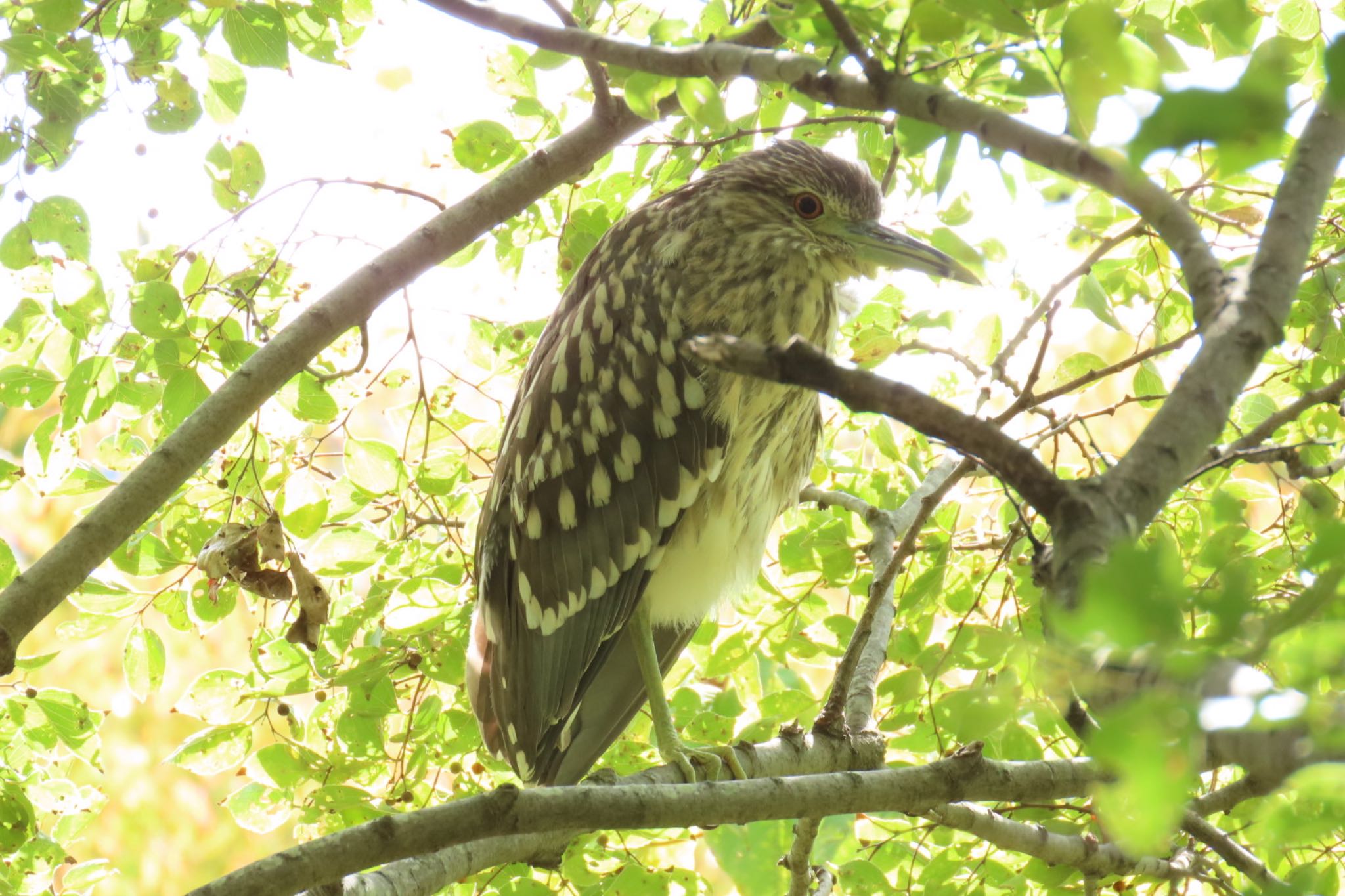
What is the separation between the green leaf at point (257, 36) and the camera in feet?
6.84

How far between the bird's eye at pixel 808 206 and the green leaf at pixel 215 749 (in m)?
1.73

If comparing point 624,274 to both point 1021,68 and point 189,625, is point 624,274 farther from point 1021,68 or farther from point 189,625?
point 1021,68

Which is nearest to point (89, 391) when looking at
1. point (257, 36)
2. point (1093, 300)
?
point (257, 36)

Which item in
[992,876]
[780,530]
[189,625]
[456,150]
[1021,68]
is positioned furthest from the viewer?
[780,530]

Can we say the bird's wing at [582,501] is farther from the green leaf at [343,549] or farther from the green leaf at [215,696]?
the green leaf at [215,696]

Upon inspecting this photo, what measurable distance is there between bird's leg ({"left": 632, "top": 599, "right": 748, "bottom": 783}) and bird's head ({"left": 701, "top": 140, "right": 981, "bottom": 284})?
3.06ft

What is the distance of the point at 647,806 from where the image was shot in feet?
4.83

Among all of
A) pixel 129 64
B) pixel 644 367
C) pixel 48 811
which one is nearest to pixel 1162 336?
pixel 644 367

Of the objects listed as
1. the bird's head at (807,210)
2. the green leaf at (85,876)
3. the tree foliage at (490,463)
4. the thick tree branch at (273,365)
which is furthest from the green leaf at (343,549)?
the bird's head at (807,210)

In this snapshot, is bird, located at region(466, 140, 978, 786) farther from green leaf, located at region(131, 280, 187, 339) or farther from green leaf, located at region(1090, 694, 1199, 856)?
green leaf, located at region(1090, 694, 1199, 856)

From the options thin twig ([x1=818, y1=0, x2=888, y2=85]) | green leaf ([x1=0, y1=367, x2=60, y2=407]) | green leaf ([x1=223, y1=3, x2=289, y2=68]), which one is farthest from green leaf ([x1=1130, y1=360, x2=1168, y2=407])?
green leaf ([x1=0, y1=367, x2=60, y2=407])

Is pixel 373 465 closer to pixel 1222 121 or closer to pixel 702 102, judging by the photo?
pixel 702 102

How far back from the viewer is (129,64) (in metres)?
2.10

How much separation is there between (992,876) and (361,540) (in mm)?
1384
